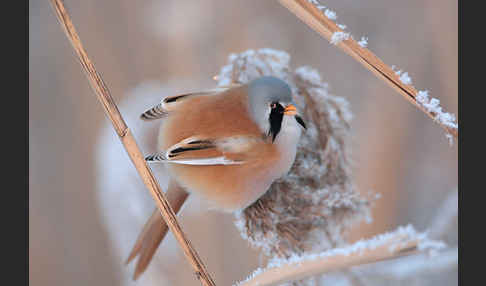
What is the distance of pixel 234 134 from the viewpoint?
4.49 ft

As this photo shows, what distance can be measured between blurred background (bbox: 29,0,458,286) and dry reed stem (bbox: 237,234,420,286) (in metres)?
0.98

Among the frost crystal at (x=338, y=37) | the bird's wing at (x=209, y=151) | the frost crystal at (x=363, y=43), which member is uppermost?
the frost crystal at (x=338, y=37)

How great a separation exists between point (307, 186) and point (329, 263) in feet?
2.02

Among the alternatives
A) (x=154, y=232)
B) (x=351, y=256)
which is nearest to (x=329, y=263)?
(x=351, y=256)

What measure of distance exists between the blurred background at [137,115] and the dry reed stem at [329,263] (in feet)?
3.20

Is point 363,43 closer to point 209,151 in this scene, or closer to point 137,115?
point 209,151

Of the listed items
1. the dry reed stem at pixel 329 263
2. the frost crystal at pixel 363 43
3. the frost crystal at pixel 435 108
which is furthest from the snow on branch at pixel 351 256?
the frost crystal at pixel 363 43

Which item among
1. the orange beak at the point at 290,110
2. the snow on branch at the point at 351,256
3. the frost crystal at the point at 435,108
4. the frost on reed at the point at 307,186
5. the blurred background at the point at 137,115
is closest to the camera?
the snow on branch at the point at 351,256

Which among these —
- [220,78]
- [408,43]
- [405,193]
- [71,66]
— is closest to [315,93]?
[220,78]

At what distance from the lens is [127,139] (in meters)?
1.12

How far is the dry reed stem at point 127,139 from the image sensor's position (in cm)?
105

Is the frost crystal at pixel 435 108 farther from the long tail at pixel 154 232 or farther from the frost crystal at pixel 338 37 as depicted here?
the long tail at pixel 154 232

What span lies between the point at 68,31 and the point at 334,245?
1053 mm

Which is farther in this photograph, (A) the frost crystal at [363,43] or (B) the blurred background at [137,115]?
(B) the blurred background at [137,115]
